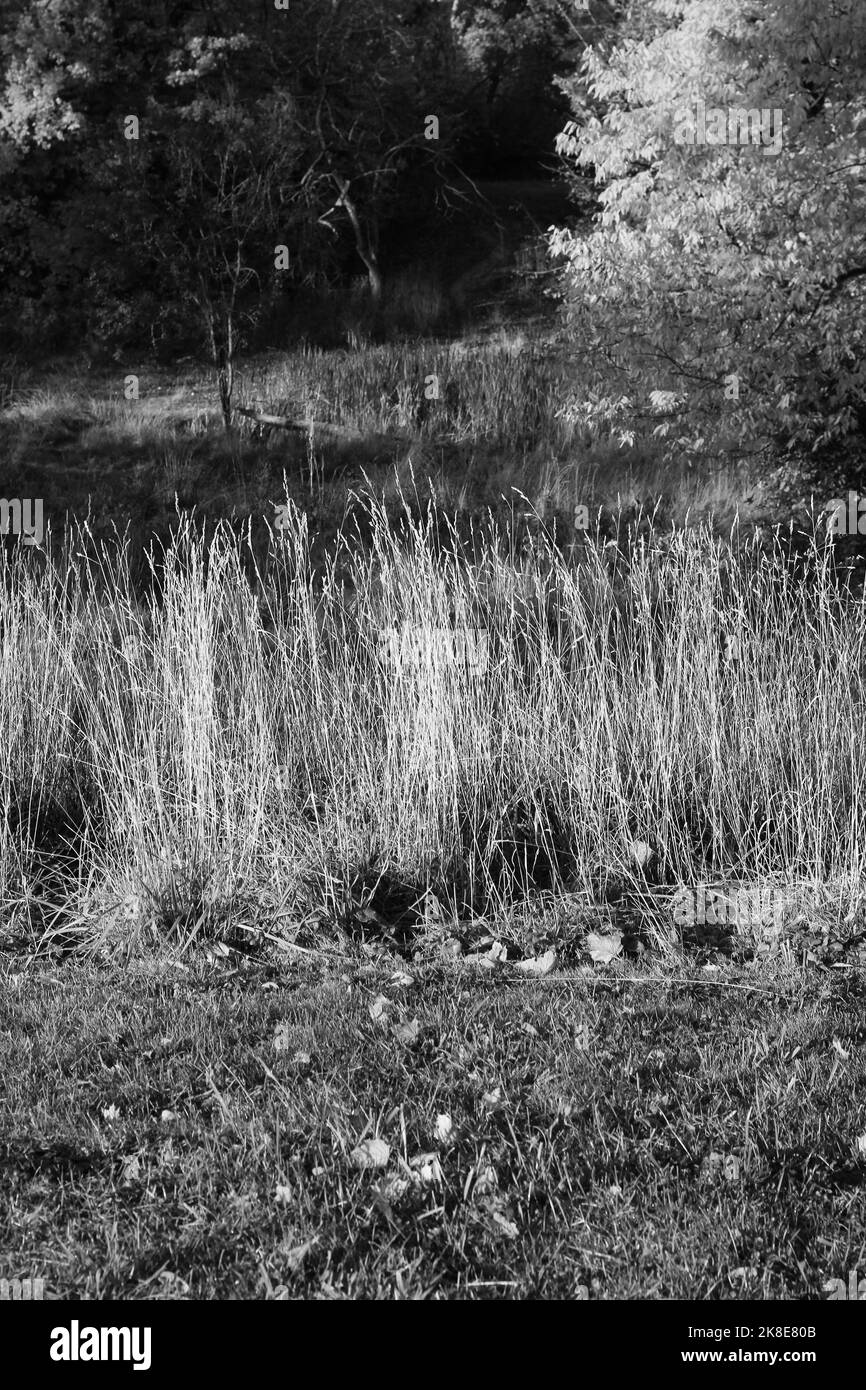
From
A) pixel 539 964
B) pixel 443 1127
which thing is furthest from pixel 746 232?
pixel 443 1127

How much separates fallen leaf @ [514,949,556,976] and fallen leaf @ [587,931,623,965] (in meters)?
0.17

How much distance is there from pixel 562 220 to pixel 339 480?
13872mm

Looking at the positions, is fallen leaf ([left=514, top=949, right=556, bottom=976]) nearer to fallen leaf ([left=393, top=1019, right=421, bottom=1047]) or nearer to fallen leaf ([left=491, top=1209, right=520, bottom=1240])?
fallen leaf ([left=393, top=1019, right=421, bottom=1047])

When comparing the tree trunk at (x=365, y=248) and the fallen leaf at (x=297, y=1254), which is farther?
the tree trunk at (x=365, y=248)

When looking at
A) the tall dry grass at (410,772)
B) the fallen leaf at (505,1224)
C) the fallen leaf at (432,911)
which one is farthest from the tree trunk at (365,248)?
the fallen leaf at (505,1224)

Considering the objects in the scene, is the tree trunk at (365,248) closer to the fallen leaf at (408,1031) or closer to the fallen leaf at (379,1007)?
the fallen leaf at (379,1007)

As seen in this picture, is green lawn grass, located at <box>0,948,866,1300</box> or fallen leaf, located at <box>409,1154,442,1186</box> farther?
fallen leaf, located at <box>409,1154,442,1186</box>

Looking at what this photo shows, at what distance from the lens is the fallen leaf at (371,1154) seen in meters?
3.27

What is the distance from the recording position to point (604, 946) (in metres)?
4.64

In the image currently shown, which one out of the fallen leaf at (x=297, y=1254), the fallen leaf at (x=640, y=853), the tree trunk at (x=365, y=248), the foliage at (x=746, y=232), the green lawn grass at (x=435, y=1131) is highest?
the tree trunk at (x=365, y=248)

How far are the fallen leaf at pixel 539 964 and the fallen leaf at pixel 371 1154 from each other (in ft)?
4.19

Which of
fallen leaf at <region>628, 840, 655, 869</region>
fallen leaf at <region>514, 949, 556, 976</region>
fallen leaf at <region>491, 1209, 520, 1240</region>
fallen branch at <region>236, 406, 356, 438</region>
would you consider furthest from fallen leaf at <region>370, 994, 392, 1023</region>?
fallen branch at <region>236, 406, 356, 438</region>

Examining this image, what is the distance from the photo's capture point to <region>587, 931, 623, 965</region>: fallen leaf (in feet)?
15.1
